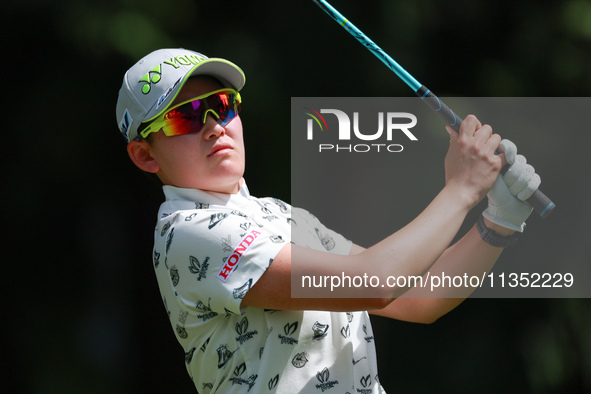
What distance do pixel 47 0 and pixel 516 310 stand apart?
2336 mm

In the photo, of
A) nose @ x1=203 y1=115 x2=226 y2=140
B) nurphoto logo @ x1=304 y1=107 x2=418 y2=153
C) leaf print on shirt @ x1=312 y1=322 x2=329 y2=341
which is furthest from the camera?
nurphoto logo @ x1=304 y1=107 x2=418 y2=153

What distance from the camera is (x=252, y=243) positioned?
1.33 metres

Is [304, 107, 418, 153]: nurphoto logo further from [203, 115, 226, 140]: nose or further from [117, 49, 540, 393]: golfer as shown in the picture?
[203, 115, 226, 140]: nose

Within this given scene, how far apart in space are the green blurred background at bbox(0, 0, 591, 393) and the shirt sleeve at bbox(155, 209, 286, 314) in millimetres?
1308

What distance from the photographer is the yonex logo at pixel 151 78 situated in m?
1.53

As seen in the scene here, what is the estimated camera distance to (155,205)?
2.74 meters

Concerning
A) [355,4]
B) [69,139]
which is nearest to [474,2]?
[355,4]

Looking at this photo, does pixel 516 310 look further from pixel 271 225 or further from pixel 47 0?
pixel 47 0

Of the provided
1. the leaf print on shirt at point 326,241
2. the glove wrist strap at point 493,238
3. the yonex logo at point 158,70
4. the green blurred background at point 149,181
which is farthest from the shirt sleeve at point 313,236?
the green blurred background at point 149,181

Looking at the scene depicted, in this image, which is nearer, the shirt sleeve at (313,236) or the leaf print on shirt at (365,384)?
the leaf print on shirt at (365,384)

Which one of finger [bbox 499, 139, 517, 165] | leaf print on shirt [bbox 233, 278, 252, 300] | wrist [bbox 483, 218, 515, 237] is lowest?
leaf print on shirt [bbox 233, 278, 252, 300]

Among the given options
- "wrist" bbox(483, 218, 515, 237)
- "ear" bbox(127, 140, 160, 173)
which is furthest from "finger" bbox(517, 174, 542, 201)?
"ear" bbox(127, 140, 160, 173)

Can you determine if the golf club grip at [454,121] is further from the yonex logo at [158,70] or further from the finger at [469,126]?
the yonex logo at [158,70]

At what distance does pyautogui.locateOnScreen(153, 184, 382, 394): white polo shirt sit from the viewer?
52.3 inches
